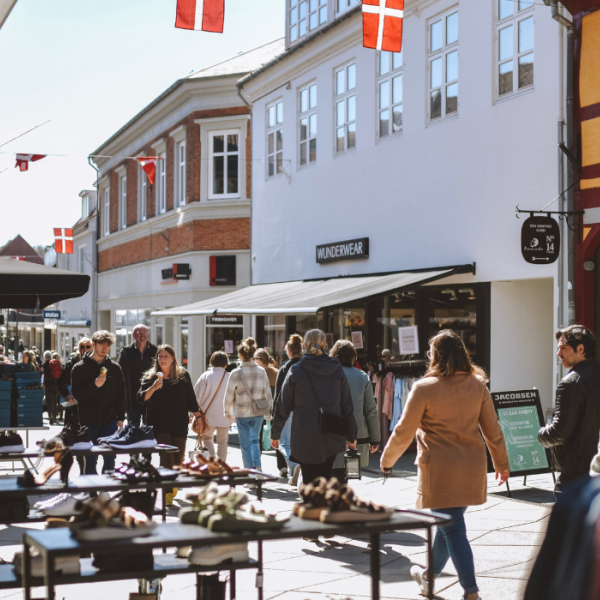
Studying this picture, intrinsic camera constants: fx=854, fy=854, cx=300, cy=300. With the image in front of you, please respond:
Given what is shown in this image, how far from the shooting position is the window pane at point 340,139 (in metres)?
17.2

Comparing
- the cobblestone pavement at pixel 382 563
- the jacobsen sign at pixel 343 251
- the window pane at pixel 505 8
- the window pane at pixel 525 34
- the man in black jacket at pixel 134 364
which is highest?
the window pane at pixel 505 8

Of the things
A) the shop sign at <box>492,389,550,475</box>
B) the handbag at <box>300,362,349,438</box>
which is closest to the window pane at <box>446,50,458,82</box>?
the shop sign at <box>492,389,550,475</box>

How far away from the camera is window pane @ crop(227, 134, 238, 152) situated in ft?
82.4

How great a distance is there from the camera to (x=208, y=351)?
999 inches

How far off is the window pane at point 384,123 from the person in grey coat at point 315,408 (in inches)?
340

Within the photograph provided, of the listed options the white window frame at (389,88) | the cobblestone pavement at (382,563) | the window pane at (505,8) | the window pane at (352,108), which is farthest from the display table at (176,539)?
the window pane at (352,108)

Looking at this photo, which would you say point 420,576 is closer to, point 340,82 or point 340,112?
point 340,112

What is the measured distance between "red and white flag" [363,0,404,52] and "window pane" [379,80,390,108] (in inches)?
139

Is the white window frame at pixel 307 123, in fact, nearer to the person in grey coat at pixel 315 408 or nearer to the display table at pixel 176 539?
the person in grey coat at pixel 315 408

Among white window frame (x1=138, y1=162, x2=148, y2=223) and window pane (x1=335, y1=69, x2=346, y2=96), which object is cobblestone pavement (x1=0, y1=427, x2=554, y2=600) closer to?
window pane (x1=335, y1=69, x2=346, y2=96)

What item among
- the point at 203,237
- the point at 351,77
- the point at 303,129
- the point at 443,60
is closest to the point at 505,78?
the point at 443,60

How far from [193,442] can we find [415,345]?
470 centimetres

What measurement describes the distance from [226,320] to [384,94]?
10.4 m

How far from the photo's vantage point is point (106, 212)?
117 feet
